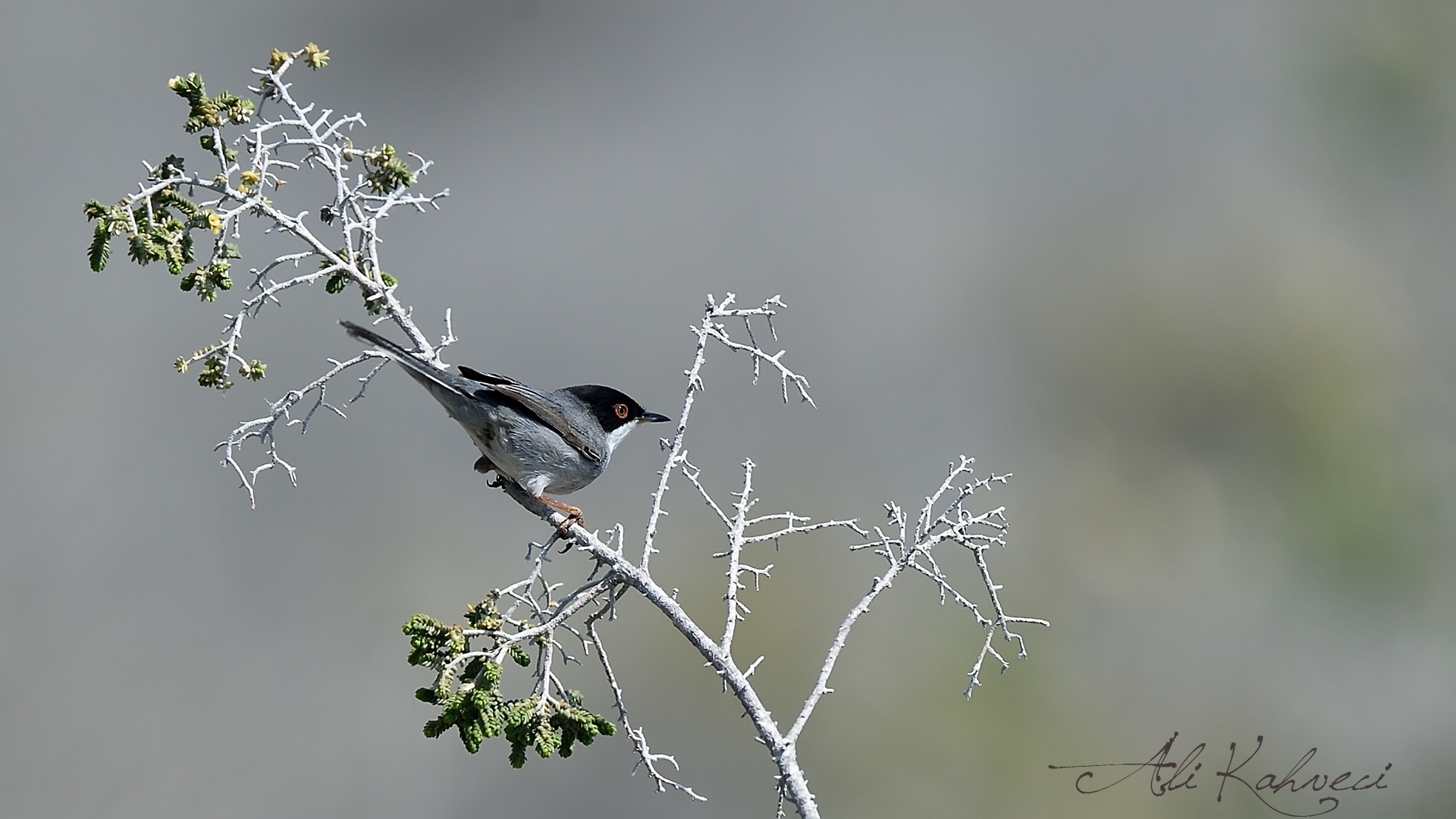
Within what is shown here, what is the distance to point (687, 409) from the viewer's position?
3.90m

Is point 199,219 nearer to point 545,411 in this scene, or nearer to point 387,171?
point 387,171

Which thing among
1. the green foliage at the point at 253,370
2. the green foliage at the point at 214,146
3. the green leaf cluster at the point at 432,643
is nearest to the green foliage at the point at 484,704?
the green leaf cluster at the point at 432,643

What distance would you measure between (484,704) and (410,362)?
4.51ft

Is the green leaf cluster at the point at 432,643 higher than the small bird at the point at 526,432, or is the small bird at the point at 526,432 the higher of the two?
the small bird at the point at 526,432

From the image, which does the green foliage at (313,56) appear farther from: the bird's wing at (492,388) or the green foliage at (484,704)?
the green foliage at (484,704)

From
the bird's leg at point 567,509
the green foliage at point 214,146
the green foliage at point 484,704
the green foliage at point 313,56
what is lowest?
the green foliage at point 484,704

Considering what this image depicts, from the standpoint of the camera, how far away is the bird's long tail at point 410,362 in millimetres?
3715

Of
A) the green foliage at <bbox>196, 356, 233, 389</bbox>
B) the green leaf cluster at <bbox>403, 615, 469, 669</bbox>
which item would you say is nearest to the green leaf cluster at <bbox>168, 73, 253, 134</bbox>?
the green foliage at <bbox>196, 356, 233, 389</bbox>

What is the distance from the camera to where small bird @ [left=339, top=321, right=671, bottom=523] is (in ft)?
14.9

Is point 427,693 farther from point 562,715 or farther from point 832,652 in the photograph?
point 832,652

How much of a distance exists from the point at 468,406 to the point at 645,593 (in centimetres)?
142

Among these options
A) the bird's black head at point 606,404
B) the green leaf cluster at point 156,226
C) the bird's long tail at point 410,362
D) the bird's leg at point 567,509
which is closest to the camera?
the green leaf cluster at point 156,226

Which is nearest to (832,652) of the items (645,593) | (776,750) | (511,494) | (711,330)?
(776,750)

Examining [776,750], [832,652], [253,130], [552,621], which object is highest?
[253,130]
